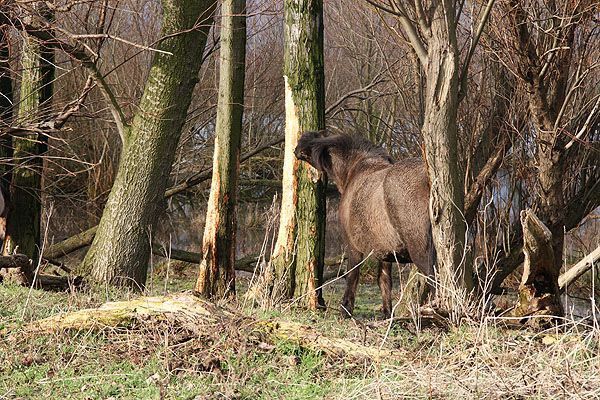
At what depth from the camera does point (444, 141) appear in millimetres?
7465

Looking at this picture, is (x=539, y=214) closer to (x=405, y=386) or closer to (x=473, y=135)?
(x=473, y=135)

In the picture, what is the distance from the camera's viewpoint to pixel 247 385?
18.9 feet

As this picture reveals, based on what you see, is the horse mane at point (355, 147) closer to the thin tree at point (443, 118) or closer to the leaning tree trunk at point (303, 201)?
the leaning tree trunk at point (303, 201)

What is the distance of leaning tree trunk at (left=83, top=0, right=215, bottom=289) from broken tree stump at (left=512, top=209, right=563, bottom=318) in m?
4.86

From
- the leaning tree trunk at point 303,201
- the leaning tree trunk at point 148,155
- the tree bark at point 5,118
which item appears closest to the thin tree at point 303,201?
the leaning tree trunk at point 303,201

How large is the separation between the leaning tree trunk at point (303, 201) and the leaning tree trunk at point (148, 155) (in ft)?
4.76

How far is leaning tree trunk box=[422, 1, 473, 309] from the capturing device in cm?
741

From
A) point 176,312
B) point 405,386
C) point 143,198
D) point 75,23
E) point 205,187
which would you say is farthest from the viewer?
point 205,187

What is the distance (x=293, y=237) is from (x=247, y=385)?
161 inches

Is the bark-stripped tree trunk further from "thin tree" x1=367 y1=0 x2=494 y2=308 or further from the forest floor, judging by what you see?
"thin tree" x1=367 y1=0 x2=494 y2=308

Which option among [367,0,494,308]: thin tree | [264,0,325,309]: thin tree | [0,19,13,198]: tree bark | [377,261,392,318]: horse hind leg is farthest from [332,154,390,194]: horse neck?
[0,19,13,198]: tree bark

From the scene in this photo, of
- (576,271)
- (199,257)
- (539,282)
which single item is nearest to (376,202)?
(576,271)

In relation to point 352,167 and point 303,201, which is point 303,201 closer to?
point 303,201

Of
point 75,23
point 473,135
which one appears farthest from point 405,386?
point 75,23
